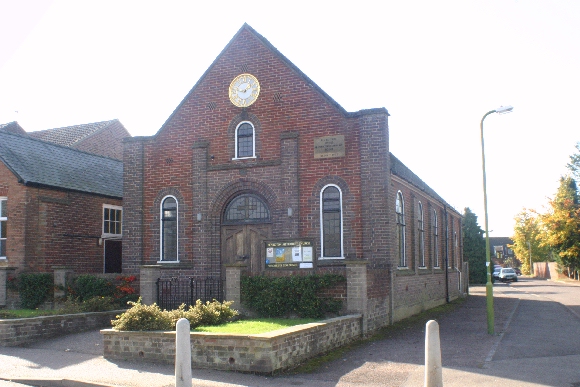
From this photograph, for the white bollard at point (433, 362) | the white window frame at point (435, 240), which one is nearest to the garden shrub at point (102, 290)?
the white bollard at point (433, 362)

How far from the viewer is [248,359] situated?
10.5 meters

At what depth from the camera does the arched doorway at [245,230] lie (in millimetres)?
18469

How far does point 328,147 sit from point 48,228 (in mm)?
9767

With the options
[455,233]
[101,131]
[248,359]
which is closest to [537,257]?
[455,233]

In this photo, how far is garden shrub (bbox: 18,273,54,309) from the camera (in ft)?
60.4

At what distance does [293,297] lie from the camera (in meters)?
14.6

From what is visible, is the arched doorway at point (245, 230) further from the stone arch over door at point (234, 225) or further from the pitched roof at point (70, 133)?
the pitched roof at point (70, 133)

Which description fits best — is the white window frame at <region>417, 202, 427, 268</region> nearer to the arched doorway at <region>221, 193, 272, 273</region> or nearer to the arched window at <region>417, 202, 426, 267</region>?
the arched window at <region>417, 202, 426, 267</region>

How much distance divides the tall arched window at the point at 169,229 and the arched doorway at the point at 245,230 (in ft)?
5.66

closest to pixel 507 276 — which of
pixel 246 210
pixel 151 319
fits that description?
pixel 246 210

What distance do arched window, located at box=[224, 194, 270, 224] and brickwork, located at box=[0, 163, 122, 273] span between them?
6.09 meters

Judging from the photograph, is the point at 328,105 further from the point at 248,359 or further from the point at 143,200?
the point at 248,359

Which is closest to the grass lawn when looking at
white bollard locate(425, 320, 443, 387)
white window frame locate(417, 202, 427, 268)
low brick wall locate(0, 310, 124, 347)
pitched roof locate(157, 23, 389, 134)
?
white bollard locate(425, 320, 443, 387)

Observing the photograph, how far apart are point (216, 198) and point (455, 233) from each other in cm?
1944
